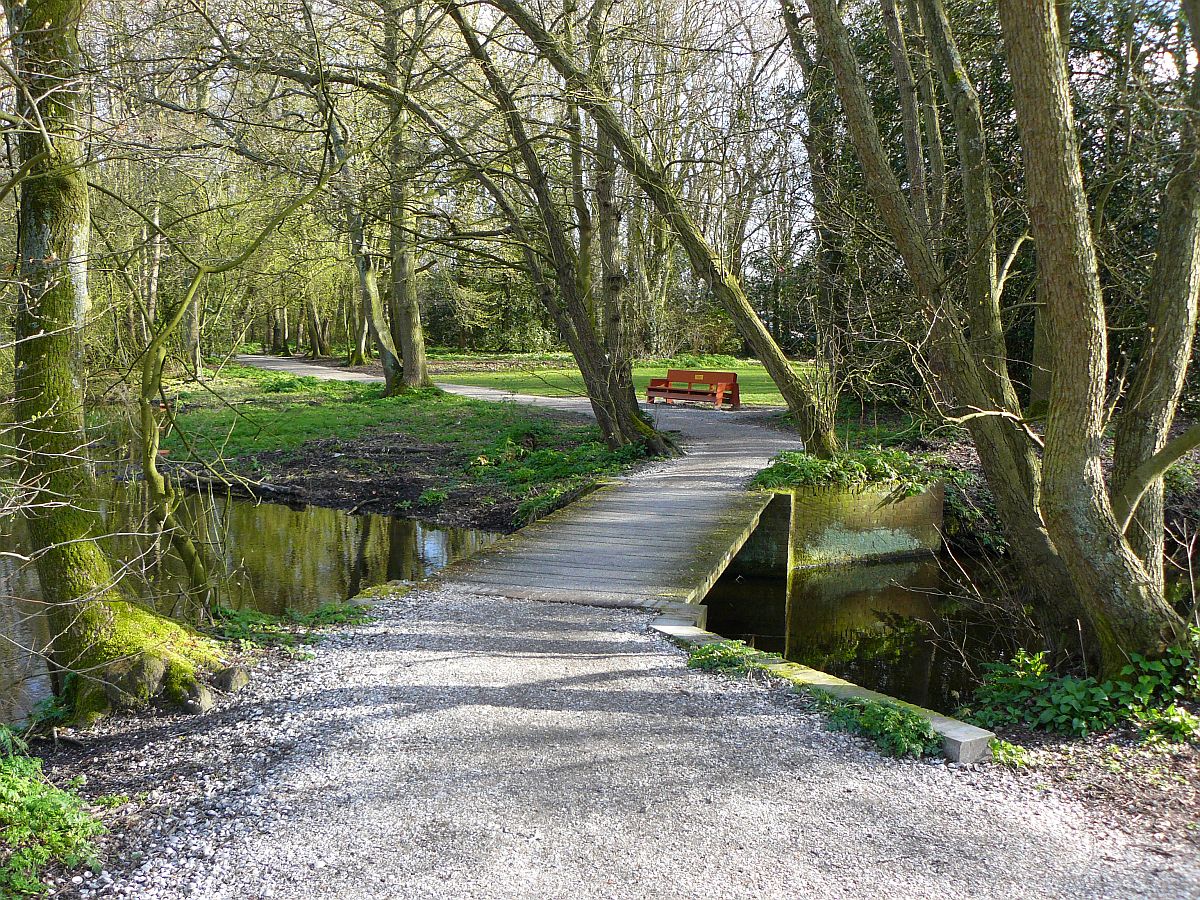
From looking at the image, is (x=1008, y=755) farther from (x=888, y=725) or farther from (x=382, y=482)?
(x=382, y=482)

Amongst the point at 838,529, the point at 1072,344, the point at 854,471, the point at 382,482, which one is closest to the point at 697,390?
the point at 382,482

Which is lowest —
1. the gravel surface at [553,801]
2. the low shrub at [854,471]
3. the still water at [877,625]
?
the still water at [877,625]

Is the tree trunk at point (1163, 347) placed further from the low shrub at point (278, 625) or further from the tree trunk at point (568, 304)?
the tree trunk at point (568, 304)

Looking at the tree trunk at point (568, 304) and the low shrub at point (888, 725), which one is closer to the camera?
the low shrub at point (888, 725)

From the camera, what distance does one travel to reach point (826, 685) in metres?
5.57

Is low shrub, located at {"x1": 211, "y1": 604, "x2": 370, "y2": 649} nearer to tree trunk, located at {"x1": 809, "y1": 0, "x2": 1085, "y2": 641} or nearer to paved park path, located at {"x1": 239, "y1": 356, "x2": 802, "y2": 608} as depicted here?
paved park path, located at {"x1": 239, "y1": 356, "x2": 802, "y2": 608}

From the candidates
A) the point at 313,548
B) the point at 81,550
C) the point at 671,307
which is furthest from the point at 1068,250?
the point at 671,307

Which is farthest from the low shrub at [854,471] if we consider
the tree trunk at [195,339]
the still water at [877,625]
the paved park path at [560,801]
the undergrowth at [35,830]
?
the undergrowth at [35,830]

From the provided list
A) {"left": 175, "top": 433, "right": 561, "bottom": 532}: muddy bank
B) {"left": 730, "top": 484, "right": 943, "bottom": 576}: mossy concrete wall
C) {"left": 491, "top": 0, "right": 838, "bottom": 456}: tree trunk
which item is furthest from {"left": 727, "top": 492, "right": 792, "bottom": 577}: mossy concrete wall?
{"left": 175, "top": 433, "right": 561, "bottom": 532}: muddy bank

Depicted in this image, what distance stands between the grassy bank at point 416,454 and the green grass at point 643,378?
157 inches

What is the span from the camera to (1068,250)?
543 cm

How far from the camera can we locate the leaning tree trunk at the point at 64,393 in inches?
204

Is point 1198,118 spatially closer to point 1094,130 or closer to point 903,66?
point 903,66

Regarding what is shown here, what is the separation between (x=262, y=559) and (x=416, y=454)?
5208 millimetres
